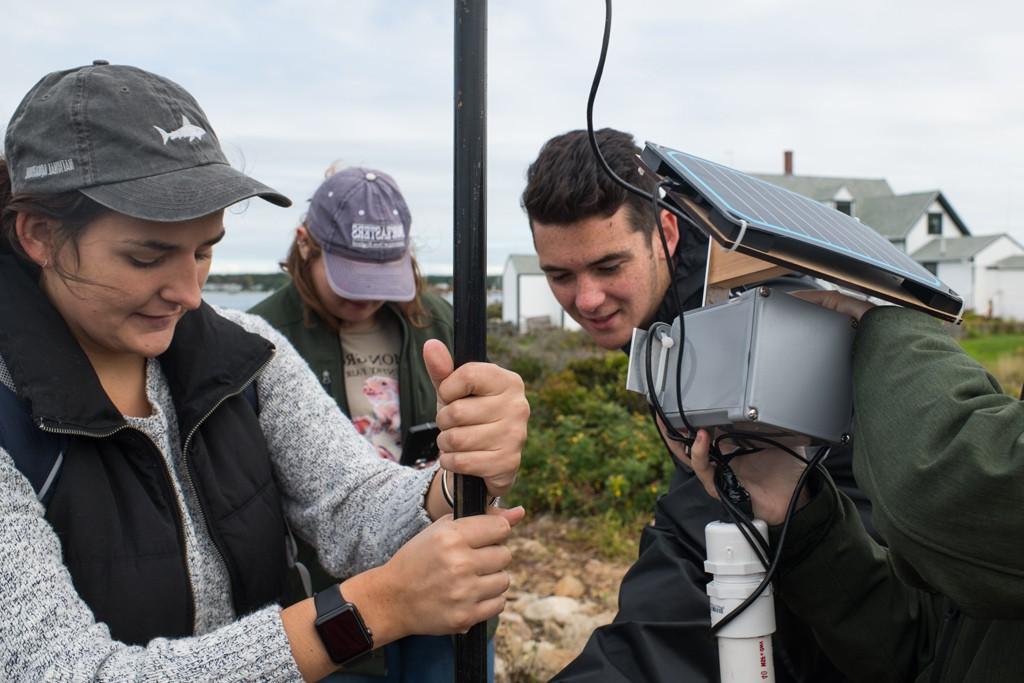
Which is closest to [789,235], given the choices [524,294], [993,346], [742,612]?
[742,612]

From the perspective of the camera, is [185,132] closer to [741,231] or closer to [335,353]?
[741,231]

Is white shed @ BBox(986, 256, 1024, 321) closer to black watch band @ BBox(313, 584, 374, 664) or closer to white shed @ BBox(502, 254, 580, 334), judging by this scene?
white shed @ BBox(502, 254, 580, 334)

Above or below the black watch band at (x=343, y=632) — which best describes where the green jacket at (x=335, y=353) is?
above

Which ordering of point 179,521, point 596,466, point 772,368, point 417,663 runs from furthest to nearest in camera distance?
1. point 596,466
2. point 417,663
3. point 179,521
4. point 772,368

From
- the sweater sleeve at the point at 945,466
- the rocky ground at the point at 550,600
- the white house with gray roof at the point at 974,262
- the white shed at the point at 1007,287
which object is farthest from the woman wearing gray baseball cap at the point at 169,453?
the white shed at the point at 1007,287

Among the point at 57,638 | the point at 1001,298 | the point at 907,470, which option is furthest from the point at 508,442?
the point at 1001,298

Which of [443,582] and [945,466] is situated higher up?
[945,466]

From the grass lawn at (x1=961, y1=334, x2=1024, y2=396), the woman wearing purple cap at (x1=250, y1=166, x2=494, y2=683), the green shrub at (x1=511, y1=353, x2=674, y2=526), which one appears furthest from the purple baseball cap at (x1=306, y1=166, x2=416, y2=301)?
the grass lawn at (x1=961, y1=334, x2=1024, y2=396)

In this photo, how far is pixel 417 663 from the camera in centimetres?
258

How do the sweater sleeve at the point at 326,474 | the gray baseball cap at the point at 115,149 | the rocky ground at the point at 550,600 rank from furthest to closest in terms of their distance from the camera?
the rocky ground at the point at 550,600 → the sweater sleeve at the point at 326,474 → the gray baseball cap at the point at 115,149

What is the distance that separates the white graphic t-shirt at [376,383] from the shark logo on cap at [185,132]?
1.60m

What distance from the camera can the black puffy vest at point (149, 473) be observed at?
5.65 ft

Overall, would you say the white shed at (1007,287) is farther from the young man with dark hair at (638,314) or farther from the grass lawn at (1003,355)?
the young man with dark hair at (638,314)

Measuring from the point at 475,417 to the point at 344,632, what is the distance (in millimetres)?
511
